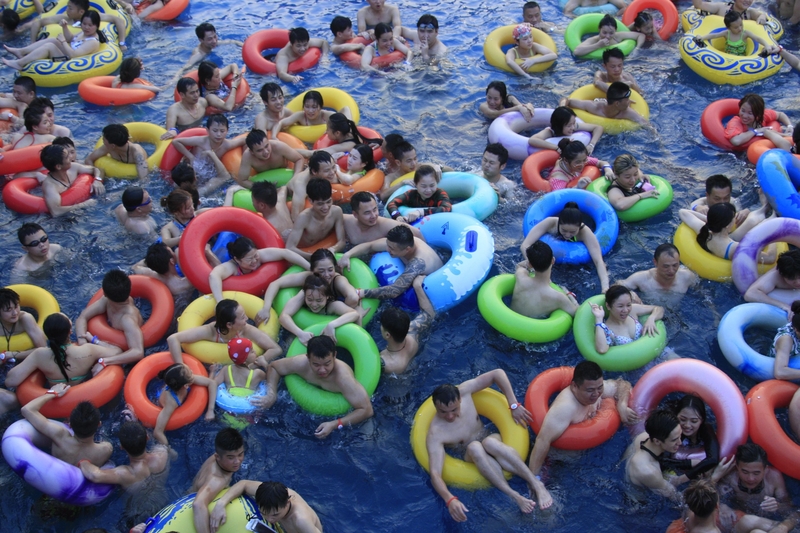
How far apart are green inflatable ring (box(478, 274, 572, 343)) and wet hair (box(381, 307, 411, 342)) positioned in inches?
36.8

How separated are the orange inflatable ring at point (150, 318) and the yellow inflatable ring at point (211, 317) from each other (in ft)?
0.80

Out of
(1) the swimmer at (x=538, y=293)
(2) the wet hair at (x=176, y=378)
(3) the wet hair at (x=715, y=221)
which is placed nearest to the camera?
(2) the wet hair at (x=176, y=378)

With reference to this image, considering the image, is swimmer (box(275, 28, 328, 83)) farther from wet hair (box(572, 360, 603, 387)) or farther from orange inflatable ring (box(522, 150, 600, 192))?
wet hair (box(572, 360, 603, 387))

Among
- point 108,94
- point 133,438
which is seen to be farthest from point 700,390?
point 108,94

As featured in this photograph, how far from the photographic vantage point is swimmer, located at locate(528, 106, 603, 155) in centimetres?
949

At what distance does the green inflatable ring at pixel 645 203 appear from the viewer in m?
8.42

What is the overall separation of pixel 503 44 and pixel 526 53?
1.95 feet

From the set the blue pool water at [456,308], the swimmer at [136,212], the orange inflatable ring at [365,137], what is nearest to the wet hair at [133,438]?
the blue pool water at [456,308]

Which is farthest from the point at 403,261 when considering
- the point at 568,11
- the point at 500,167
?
the point at 568,11

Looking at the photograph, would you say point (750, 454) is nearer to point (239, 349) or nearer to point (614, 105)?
point (239, 349)

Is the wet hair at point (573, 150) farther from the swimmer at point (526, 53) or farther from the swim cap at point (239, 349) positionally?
the swim cap at point (239, 349)

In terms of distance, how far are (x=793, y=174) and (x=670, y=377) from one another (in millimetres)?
3590

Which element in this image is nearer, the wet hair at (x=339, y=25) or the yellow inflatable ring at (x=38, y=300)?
the yellow inflatable ring at (x=38, y=300)

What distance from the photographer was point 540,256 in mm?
6926
